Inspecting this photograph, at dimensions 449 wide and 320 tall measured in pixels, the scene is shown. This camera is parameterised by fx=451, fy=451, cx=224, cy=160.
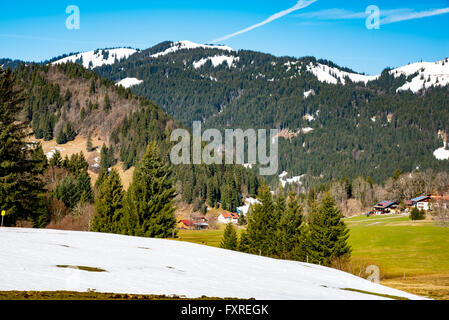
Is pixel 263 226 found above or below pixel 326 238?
above

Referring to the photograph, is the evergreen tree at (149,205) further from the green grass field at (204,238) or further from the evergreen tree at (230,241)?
the green grass field at (204,238)

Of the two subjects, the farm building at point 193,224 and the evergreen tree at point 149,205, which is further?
the farm building at point 193,224

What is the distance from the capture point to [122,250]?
3391 cm

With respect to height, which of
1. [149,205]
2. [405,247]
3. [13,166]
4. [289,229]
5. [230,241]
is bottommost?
[405,247]

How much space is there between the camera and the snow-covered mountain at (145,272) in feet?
68.8

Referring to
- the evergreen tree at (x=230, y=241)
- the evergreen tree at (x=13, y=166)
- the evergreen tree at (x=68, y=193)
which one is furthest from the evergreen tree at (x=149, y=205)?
the evergreen tree at (x=68, y=193)

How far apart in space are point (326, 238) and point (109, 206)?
100 feet

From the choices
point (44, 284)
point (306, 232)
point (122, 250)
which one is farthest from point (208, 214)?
point (44, 284)

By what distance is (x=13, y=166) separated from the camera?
46.4 m

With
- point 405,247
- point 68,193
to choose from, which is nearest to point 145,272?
point 68,193

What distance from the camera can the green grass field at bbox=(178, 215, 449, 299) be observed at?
70.4m

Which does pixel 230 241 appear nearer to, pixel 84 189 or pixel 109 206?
pixel 109 206

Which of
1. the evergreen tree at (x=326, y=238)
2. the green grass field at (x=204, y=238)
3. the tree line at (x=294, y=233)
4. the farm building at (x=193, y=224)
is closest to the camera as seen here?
the evergreen tree at (x=326, y=238)

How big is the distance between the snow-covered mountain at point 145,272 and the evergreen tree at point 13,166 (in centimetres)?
1176
